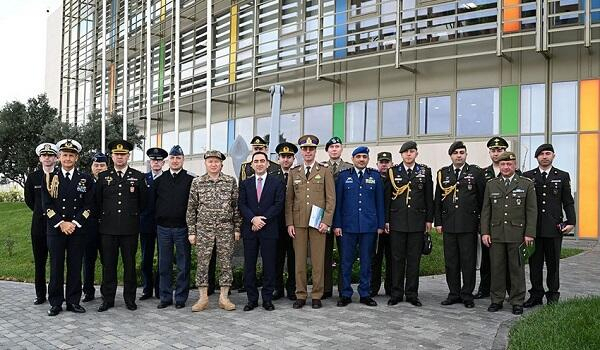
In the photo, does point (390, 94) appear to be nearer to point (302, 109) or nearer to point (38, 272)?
point (302, 109)

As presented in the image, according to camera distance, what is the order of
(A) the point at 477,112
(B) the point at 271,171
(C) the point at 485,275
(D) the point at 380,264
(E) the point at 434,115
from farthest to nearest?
(E) the point at 434,115
(A) the point at 477,112
(D) the point at 380,264
(C) the point at 485,275
(B) the point at 271,171

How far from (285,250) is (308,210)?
89 cm

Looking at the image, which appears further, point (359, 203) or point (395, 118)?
point (395, 118)

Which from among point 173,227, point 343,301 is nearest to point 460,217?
point 343,301

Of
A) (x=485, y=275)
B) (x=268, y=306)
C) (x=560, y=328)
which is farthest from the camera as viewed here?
(x=485, y=275)

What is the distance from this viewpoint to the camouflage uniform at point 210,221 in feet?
22.6

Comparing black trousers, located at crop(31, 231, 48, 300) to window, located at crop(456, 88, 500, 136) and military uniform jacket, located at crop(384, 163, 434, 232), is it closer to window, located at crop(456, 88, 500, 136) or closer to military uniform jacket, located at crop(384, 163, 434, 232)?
military uniform jacket, located at crop(384, 163, 434, 232)

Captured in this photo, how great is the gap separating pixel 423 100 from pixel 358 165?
10.6 metres

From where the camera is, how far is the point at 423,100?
56.3 ft

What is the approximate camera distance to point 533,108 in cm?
1562

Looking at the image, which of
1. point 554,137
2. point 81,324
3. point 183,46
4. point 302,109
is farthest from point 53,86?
point 81,324

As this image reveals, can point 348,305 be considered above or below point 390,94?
below

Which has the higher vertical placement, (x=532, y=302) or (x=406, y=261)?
(x=406, y=261)

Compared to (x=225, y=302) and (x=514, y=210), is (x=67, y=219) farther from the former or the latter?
(x=514, y=210)
